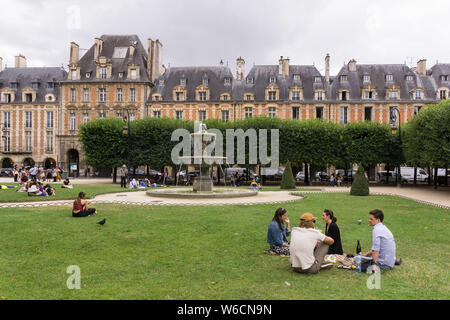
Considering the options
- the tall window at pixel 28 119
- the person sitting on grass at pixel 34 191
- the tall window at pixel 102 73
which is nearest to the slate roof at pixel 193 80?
the tall window at pixel 102 73

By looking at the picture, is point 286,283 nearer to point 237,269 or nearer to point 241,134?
point 237,269

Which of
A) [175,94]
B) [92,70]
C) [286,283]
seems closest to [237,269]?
[286,283]

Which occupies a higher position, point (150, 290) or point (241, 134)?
point (241, 134)

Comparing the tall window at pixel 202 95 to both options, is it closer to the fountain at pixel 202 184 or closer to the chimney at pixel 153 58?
the chimney at pixel 153 58

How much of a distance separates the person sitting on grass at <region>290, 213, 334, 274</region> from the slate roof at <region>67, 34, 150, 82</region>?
42.0 metres

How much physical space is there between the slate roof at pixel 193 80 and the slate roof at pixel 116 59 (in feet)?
7.94

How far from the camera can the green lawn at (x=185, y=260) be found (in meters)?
4.76

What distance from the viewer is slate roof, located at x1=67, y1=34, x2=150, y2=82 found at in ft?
148

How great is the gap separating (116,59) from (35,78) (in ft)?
43.9

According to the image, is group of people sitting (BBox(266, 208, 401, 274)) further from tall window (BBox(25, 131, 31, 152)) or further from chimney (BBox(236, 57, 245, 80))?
tall window (BBox(25, 131, 31, 152))
